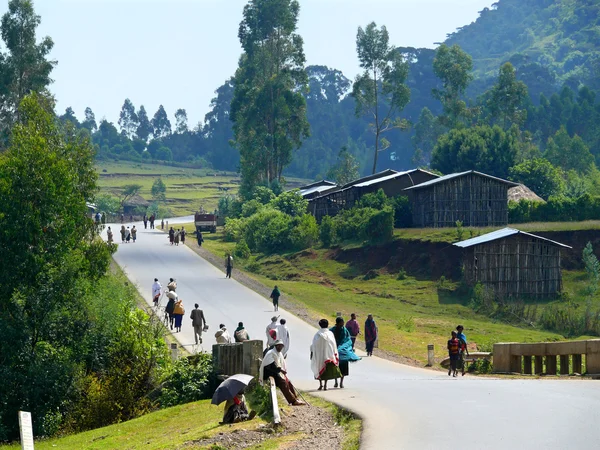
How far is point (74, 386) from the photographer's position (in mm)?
28234

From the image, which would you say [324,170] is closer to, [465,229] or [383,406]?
[465,229]

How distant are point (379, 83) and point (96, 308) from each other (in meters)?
75.2

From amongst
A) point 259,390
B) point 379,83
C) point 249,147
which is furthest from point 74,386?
point 379,83

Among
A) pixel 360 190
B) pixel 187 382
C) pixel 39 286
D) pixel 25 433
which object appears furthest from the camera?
pixel 360 190

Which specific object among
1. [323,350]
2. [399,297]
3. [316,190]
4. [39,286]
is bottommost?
[399,297]

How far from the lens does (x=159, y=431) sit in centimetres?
2122

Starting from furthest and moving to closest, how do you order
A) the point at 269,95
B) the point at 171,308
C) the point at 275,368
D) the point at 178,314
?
the point at 269,95, the point at 171,308, the point at 178,314, the point at 275,368

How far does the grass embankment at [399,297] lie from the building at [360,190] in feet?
30.5

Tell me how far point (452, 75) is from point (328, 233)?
3795cm

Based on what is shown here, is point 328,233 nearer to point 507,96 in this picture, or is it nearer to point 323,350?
point 507,96

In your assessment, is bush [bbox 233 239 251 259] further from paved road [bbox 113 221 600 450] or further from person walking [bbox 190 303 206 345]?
paved road [bbox 113 221 600 450]

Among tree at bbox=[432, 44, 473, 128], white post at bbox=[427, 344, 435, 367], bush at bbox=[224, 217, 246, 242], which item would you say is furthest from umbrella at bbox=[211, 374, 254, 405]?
tree at bbox=[432, 44, 473, 128]

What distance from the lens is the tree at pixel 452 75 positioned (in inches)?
4102

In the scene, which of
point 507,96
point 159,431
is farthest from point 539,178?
point 159,431
